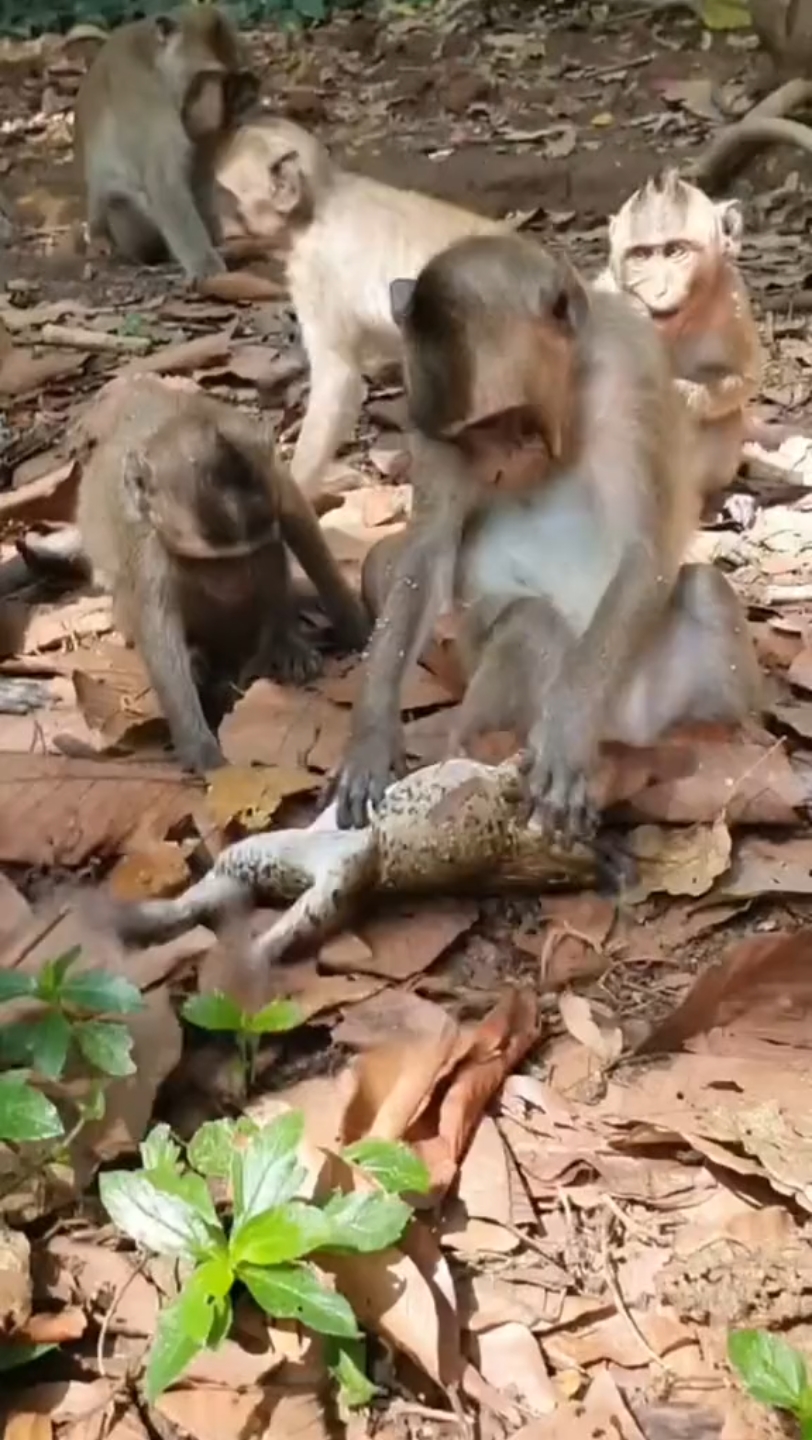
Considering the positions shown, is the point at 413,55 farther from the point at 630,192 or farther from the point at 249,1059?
the point at 249,1059

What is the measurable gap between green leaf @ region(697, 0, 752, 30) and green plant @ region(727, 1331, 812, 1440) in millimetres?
10556

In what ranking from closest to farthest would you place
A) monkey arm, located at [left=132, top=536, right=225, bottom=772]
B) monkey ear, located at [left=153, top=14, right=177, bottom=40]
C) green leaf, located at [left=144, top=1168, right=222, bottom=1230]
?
green leaf, located at [left=144, top=1168, right=222, bottom=1230], monkey arm, located at [left=132, top=536, right=225, bottom=772], monkey ear, located at [left=153, top=14, right=177, bottom=40]

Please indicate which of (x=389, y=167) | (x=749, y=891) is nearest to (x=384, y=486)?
(x=749, y=891)

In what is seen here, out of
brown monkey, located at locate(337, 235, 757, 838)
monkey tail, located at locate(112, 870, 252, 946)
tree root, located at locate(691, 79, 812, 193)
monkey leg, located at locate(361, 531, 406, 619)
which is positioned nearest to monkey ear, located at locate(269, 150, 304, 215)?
monkey leg, located at locate(361, 531, 406, 619)

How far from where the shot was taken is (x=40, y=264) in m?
9.12

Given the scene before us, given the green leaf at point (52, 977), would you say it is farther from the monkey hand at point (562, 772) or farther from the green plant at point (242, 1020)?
the monkey hand at point (562, 772)

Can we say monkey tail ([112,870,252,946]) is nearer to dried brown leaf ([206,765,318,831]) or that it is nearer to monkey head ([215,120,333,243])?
dried brown leaf ([206,765,318,831])

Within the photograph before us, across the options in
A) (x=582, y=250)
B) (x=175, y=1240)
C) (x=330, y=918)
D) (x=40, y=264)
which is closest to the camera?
(x=175, y=1240)

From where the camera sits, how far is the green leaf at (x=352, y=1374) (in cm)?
268

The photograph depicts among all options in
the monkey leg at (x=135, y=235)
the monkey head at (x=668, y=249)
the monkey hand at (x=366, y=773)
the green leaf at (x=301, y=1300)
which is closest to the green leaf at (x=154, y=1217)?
the green leaf at (x=301, y=1300)

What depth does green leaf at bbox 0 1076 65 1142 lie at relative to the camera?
112 inches

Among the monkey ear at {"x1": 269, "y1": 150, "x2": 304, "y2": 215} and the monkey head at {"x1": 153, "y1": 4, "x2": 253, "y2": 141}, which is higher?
the monkey ear at {"x1": 269, "y1": 150, "x2": 304, "y2": 215}

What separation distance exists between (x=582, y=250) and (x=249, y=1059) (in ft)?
18.8

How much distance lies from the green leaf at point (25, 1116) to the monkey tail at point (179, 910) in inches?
28.8
